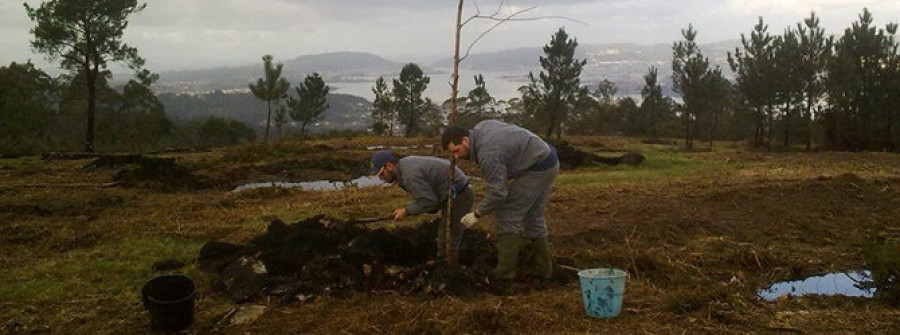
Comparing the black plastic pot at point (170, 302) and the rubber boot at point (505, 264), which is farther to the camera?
the rubber boot at point (505, 264)

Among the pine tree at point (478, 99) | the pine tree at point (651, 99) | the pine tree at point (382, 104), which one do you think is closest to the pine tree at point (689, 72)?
the pine tree at point (651, 99)

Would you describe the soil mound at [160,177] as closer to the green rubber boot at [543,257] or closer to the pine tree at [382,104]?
the green rubber boot at [543,257]

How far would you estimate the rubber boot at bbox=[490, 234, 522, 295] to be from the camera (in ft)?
16.8

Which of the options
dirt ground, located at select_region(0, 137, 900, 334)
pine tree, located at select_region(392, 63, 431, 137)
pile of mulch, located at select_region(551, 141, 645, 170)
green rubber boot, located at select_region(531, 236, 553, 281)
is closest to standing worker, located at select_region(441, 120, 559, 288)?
green rubber boot, located at select_region(531, 236, 553, 281)

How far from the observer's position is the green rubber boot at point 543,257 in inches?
211

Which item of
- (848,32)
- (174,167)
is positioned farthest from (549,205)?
(848,32)

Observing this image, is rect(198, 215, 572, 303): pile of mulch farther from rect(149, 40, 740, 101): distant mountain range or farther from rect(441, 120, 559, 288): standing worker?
rect(149, 40, 740, 101): distant mountain range

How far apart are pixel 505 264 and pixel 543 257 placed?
41cm

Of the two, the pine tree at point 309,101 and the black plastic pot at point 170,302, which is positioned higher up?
the pine tree at point 309,101

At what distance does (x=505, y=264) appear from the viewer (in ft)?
17.2

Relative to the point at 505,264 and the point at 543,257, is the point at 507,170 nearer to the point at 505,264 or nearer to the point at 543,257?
the point at 505,264

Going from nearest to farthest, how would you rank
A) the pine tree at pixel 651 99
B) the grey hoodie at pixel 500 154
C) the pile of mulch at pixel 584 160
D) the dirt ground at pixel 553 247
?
the dirt ground at pixel 553 247, the grey hoodie at pixel 500 154, the pile of mulch at pixel 584 160, the pine tree at pixel 651 99

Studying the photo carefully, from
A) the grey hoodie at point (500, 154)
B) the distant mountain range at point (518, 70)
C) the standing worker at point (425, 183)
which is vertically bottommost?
the standing worker at point (425, 183)

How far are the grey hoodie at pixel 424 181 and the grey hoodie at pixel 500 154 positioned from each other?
0.56 m
